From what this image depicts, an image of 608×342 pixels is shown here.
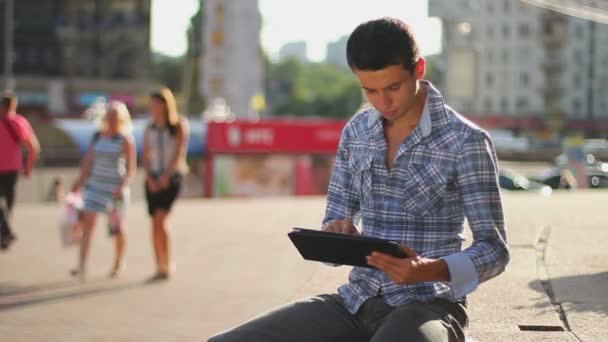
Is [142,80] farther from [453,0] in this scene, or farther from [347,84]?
[347,84]

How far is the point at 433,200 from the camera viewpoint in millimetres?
3047

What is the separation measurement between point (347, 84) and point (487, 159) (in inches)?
5445

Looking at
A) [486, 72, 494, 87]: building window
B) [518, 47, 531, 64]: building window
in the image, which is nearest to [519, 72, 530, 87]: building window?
[518, 47, 531, 64]: building window

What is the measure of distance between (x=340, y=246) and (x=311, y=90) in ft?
488

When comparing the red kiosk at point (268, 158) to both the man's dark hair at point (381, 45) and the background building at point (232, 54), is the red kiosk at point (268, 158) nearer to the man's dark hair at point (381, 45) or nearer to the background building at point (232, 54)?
the man's dark hair at point (381, 45)

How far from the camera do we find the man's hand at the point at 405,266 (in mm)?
2697

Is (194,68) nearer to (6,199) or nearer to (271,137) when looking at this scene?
(271,137)

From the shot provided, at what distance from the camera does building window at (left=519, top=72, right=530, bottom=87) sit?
98312 millimetres

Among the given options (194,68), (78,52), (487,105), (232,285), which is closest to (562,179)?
(232,285)

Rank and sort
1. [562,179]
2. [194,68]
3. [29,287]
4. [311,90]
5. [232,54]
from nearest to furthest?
[29,287], [562,179], [232,54], [194,68], [311,90]

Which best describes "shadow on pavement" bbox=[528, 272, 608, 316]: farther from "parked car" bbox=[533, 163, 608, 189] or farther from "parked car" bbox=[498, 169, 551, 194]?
"parked car" bbox=[533, 163, 608, 189]

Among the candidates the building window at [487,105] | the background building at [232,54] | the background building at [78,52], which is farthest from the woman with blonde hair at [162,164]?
the building window at [487,105]

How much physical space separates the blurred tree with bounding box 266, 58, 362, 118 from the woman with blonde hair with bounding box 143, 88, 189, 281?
118 metres

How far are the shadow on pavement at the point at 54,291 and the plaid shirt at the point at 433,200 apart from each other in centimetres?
490
